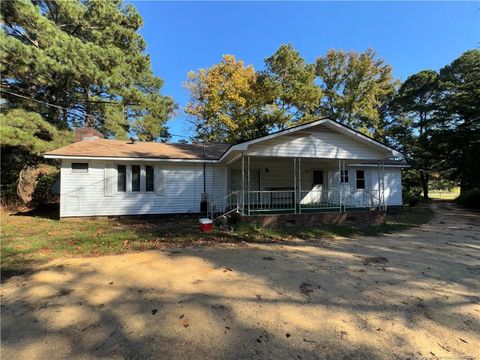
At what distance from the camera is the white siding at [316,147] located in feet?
35.7

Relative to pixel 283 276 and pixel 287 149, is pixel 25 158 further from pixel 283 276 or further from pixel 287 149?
pixel 283 276

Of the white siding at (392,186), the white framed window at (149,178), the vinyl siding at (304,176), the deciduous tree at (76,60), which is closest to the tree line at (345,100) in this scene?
the white siding at (392,186)

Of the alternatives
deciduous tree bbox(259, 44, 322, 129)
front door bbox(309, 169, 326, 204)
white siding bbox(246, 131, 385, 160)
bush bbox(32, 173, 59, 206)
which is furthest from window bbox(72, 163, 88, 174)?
deciduous tree bbox(259, 44, 322, 129)

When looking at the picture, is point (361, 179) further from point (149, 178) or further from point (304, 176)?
point (149, 178)

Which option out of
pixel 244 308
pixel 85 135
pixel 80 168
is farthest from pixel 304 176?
pixel 244 308

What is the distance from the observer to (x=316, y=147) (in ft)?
37.7

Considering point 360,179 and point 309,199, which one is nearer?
point 309,199

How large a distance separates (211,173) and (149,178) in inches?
120

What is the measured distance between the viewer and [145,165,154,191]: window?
13.1m

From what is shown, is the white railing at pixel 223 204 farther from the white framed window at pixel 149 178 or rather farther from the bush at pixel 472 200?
the bush at pixel 472 200

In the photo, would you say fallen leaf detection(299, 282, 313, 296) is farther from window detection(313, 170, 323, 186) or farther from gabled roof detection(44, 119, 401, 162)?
window detection(313, 170, 323, 186)

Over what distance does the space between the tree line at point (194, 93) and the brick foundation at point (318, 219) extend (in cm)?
1127

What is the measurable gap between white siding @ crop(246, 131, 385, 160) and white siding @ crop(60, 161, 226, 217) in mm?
4166

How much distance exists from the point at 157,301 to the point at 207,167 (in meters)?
10.3
